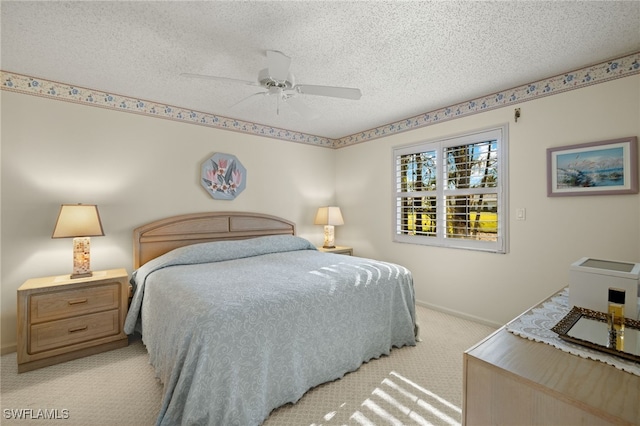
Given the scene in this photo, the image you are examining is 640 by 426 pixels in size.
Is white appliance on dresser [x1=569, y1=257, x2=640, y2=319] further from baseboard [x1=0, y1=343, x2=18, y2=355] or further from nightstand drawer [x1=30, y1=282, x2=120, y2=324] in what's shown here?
baseboard [x1=0, y1=343, x2=18, y2=355]

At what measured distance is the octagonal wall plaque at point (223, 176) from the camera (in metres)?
3.59

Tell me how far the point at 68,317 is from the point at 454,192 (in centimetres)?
398

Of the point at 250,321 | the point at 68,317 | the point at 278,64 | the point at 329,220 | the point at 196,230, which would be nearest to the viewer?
the point at 250,321

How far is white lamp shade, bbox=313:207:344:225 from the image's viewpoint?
171 inches

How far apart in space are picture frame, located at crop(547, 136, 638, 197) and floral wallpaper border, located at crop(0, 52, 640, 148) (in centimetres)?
56

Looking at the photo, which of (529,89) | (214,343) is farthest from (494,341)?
(529,89)

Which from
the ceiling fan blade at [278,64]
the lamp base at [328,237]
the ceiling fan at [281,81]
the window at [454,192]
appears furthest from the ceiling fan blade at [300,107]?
the lamp base at [328,237]

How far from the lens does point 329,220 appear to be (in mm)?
4316

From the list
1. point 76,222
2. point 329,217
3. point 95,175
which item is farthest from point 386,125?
point 76,222

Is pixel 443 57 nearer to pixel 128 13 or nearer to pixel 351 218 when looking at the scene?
pixel 128 13

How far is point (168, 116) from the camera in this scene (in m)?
3.32

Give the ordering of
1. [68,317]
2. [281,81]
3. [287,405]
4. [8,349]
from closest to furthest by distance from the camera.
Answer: [287,405]
[281,81]
[68,317]
[8,349]

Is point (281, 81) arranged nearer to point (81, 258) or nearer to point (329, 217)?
point (81, 258)

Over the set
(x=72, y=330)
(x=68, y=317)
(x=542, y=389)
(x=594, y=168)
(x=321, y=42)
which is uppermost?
(x=321, y=42)
